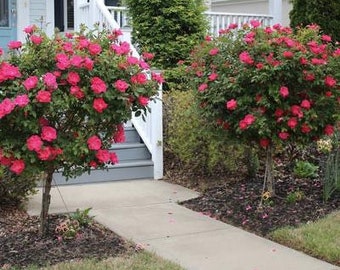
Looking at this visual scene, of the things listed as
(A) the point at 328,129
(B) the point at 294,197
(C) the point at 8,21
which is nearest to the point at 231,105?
(A) the point at 328,129

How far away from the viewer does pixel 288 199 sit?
6.26 meters

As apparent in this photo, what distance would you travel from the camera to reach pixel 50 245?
16.2 feet

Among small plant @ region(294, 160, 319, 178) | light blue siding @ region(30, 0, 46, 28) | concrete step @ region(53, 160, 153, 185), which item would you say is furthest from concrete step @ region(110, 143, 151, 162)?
light blue siding @ region(30, 0, 46, 28)

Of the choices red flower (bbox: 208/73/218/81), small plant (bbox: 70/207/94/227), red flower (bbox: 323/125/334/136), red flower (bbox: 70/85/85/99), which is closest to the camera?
red flower (bbox: 70/85/85/99)

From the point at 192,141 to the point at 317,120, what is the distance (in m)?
2.03

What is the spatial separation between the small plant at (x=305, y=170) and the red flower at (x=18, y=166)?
4005mm

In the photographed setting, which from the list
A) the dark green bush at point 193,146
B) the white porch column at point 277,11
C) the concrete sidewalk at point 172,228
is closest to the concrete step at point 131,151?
the dark green bush at point 193,146

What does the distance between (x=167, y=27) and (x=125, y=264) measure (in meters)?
6.27

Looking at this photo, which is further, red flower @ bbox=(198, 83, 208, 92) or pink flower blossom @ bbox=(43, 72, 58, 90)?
red flower @ bbox=(198, 83, 208, 92)

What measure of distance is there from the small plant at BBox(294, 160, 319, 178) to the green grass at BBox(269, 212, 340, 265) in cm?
163

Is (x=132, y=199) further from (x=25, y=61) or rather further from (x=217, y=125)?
(x=25, y=61)

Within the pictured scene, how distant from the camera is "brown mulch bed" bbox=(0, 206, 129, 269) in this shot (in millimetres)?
4655

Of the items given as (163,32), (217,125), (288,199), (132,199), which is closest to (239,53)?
(217,125)

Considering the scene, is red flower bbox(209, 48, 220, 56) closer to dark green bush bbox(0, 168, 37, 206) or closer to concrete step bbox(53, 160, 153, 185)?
dark green bush bbox(0, 168, 37, 206)
